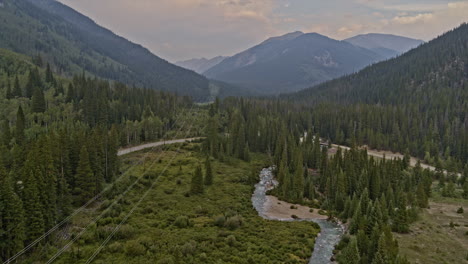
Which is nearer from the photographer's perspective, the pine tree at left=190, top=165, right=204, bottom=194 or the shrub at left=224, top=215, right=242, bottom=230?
the shrub at left=224, top=215, right=242, bottom=230

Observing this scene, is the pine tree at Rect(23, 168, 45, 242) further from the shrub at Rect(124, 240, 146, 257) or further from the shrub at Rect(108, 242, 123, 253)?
the shrub at Rect(124, 240, 146, 257)

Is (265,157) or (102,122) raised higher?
(102,122)

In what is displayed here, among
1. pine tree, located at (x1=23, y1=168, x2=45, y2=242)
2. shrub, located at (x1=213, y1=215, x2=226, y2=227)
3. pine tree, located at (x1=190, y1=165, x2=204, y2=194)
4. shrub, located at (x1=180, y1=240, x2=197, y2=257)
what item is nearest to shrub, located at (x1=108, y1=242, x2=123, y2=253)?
shrub, located at (x1=180, y1=240, x2=197, y2=257)

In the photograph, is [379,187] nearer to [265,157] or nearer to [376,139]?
[265,157]

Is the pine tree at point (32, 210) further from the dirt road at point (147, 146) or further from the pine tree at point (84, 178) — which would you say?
the dirt road at point (147, 146)

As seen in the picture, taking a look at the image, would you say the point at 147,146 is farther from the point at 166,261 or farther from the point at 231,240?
the point at 166,261

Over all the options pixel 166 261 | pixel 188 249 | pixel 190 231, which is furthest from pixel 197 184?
pixel 166 261

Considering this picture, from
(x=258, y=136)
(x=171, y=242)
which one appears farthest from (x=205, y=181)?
(x=258, y=136)
